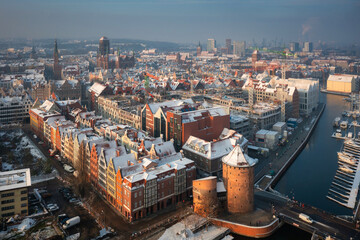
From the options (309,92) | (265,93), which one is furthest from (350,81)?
(265,93)

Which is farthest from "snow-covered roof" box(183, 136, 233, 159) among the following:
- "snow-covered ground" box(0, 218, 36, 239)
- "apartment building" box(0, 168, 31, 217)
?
"snow-covered ground" box(0, 218, 36, 239)

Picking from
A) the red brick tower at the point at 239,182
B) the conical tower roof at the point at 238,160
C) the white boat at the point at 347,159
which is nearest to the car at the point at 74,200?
the red brick tower at the point at 239,182

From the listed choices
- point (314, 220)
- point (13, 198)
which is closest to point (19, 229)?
point (13, 198)

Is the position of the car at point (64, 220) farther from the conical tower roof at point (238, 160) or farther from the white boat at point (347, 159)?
Result: the white boat at point (347, 159)

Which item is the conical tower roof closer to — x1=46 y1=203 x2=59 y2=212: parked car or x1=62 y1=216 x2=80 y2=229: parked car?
x1=62 y1=216 x2=80 y2=229: parked car

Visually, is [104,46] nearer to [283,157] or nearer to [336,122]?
[336,122]

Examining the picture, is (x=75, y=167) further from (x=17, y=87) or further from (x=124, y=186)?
(x=17, y=87)
